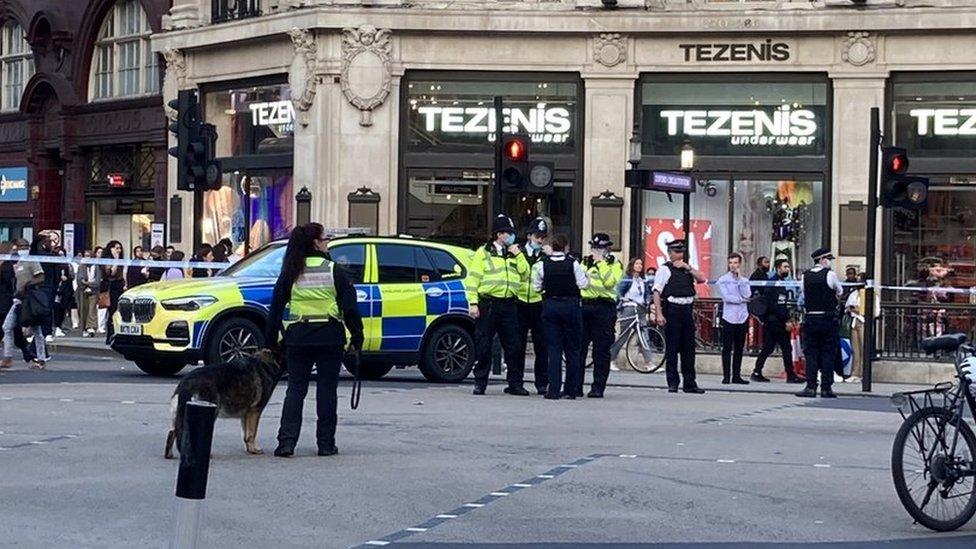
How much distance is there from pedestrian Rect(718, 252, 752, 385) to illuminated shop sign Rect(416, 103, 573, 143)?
30.5 ft

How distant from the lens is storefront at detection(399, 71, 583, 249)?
111ft

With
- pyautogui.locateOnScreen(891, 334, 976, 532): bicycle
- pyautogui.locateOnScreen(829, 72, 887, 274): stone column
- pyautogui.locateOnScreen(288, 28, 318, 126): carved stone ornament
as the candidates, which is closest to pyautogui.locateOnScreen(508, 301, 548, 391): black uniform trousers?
pyautogui.locateOnScreen(891, 334, 976, 532): bicycle

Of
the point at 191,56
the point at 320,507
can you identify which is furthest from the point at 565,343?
the point at 191,56

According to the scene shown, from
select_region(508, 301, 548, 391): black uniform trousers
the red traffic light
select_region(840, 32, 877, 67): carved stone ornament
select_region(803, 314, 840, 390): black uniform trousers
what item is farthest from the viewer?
select_region(840, 32, 877, 67): carved stone ornament

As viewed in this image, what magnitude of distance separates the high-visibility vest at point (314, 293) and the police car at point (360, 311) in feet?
22.9

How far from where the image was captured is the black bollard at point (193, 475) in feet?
19.6

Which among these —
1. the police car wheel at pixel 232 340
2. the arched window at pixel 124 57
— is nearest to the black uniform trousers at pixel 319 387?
the police car wheel at pixel 232 340

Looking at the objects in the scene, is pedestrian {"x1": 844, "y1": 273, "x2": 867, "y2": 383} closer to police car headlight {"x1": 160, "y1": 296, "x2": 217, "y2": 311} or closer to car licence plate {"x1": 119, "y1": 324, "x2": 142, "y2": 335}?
police car headlight {"x1": 160, "y1": 296, "x2": 217, "y2": 311}

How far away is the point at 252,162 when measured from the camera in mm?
35875

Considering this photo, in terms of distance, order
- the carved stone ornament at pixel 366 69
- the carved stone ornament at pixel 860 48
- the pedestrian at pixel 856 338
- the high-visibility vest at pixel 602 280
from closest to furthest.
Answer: the high-visibility vest at pixel 602 280
the pedestrian at pixel 856 338
the carved stone ornament at pixel 860 48
the carved stone ornament at pixel 366 69

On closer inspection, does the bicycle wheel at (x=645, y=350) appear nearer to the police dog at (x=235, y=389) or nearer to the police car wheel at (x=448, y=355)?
the police car wheel at (x=448, y=355)

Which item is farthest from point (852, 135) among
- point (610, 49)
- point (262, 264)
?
point (262, 264)

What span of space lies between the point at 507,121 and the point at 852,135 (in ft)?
20.3

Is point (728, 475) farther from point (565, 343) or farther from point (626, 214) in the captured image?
point (626, 214)
